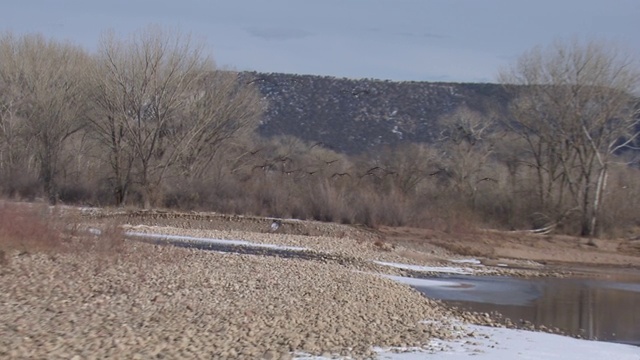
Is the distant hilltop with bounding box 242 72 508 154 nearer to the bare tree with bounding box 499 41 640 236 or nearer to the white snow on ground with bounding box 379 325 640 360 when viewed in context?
the bare tree with bounding box 499 41 640 236

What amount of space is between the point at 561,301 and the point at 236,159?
35.2m

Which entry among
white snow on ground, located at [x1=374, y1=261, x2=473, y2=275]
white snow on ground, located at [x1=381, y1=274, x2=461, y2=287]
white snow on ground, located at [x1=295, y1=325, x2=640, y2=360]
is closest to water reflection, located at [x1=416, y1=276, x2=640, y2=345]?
white snow on ground, located at [x1=381, y1=274, x2=461, y2=287]

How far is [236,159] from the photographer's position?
188 ft

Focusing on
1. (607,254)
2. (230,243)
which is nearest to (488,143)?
→ (607,254)

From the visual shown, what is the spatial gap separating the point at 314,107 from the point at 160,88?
5999 cm

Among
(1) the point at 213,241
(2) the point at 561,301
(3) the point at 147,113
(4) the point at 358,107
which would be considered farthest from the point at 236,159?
(4) the point at 358,107

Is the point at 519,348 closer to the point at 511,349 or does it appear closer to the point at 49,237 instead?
the point at 511,349

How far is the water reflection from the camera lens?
20.2m

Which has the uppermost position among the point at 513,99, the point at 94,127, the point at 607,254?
the point at 513,99

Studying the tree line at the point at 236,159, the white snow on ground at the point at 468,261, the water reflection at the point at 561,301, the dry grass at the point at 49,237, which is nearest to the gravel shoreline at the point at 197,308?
the dry grass at the point at 49,237

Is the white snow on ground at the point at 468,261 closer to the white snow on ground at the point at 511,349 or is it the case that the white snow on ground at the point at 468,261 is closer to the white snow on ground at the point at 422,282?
the white snow on ground at the point at 422,282

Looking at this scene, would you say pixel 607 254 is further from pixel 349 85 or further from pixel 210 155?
pixel 349 85

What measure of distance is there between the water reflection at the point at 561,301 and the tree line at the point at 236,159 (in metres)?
13.4

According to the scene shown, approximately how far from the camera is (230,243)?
32.0 meters
